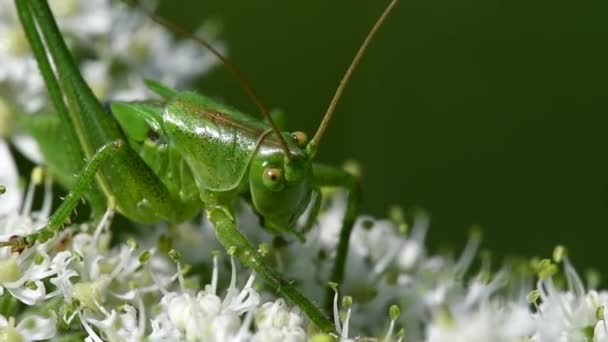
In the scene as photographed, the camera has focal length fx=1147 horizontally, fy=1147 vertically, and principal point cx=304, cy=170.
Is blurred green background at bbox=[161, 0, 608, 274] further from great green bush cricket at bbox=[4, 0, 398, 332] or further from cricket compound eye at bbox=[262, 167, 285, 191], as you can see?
cricket compound eye at bbox=[262, 167, 285, 191]

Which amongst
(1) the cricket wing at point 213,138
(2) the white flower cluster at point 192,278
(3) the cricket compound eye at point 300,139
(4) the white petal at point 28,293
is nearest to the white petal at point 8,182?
(2) the white flower cluster at point 192,278

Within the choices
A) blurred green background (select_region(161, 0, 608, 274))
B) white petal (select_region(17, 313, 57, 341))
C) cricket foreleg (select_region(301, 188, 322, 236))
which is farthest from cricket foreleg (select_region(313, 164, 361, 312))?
blurred green background (select_region(161, 0, 608, 274))

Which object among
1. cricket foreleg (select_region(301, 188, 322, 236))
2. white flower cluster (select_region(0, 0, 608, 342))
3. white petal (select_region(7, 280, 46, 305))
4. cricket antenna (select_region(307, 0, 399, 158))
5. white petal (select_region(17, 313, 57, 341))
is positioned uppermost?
cricket antenna (select_region(307, 0, 399, 158))

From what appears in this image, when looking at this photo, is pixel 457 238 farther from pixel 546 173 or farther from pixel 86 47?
pixel 86 47

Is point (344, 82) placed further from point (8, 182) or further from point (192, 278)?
point (8, 182)

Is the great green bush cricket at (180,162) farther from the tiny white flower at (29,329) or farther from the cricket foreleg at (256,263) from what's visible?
the tiny white flower at (29,329)
